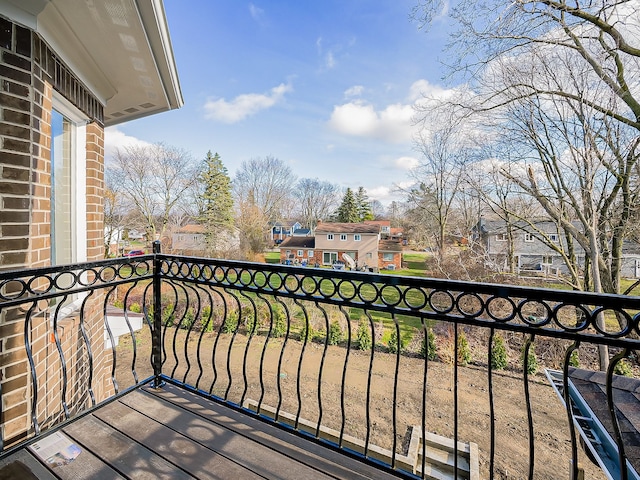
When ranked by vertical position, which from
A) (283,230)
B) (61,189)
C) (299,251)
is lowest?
(299,251)

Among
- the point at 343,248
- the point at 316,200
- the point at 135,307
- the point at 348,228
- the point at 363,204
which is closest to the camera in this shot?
the point at 135,307

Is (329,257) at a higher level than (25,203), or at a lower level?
lower

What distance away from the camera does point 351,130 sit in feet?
52.8

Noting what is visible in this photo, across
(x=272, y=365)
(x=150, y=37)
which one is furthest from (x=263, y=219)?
(x=150, y=37)

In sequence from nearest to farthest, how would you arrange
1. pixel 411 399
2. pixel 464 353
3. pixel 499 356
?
pixel 411 399, pixel 499 356, pixel 464 353

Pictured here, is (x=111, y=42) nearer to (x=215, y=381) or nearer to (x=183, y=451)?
(x=215, y=381)

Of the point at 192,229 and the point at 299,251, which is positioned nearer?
the point at 192,229

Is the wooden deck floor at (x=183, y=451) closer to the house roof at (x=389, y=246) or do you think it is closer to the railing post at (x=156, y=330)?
the railing post at (x=156, y=330)

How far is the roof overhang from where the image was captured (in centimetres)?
157

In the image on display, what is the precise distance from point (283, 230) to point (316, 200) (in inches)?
167

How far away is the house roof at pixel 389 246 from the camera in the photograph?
2055 centimetres

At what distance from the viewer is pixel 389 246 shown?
20891mm

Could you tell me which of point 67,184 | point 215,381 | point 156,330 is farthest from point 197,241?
point 215,381

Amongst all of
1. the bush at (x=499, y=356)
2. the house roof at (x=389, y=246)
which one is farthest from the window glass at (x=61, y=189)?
the house roof at (x=389, y=246)
